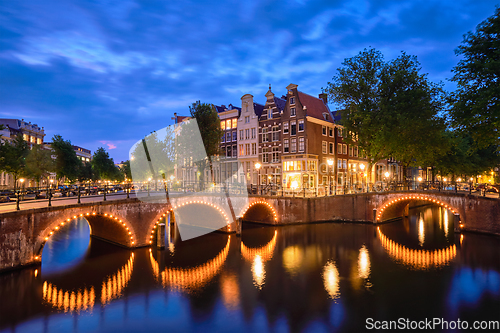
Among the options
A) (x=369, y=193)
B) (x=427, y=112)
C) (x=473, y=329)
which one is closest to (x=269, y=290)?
(x=473, y=329)

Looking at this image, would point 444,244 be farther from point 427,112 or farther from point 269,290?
point 269,290

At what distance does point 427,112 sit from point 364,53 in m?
10.4

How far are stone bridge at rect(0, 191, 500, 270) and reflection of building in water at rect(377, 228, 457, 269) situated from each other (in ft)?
19.6

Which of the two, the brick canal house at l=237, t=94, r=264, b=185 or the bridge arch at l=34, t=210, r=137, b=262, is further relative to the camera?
the brick canal house at l=237, t=94, r=264, b=185

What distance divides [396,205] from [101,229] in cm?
3317

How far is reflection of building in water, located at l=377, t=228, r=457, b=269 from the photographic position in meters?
19.2

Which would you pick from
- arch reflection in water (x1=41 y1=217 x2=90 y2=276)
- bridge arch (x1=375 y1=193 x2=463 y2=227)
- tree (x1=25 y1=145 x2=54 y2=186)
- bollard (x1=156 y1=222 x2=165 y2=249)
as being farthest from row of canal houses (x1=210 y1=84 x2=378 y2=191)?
tree (x1=25 y1=145 x2=54 y2=186)

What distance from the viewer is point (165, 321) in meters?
12.4

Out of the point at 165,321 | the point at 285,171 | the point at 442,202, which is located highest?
the point at 285,171

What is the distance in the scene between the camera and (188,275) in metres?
17.7

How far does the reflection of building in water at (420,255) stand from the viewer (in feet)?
63.1

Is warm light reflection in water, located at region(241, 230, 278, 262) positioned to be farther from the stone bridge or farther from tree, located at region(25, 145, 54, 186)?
tree, located at region(25, 145, 54, 186)

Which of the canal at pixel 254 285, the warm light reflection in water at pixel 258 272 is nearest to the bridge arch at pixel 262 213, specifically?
the canal at pixel 254 285

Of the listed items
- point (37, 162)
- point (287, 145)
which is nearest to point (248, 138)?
point (287, 145)
